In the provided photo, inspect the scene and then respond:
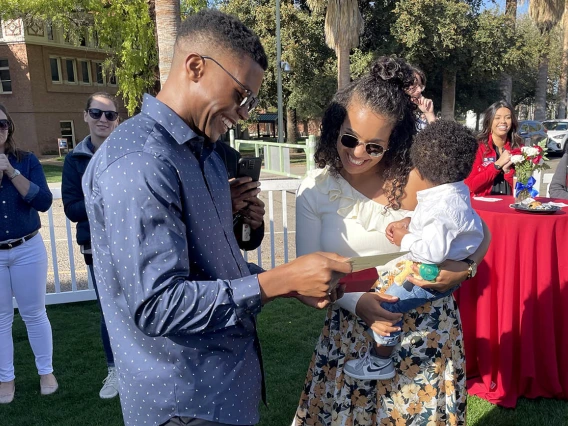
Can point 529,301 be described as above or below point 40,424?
above

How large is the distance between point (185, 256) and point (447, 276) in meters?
1.17

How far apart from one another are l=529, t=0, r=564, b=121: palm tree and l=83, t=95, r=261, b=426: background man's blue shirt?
25.2 metres

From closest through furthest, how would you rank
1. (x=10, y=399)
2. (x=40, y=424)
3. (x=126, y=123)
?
(x=126, y=123)
(x=40, y=424)
(x=10, y=399)

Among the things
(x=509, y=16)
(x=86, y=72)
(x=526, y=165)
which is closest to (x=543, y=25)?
(x=509, y=16)

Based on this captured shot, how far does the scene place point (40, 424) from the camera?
3354mm

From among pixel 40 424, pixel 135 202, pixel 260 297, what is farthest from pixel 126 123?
pixel 40 424

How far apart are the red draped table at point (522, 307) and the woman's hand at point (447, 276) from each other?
1646mm

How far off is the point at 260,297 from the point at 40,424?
2.98 metres

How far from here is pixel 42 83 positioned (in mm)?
29203

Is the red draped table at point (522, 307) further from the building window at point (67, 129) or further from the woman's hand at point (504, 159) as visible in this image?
the building window at point (67, 129)

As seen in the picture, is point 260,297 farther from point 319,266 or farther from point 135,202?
point 135,202

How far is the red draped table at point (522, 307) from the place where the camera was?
11.0 ft

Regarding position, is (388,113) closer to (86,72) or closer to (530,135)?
(530,135)

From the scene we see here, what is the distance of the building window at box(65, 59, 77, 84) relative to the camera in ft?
102
